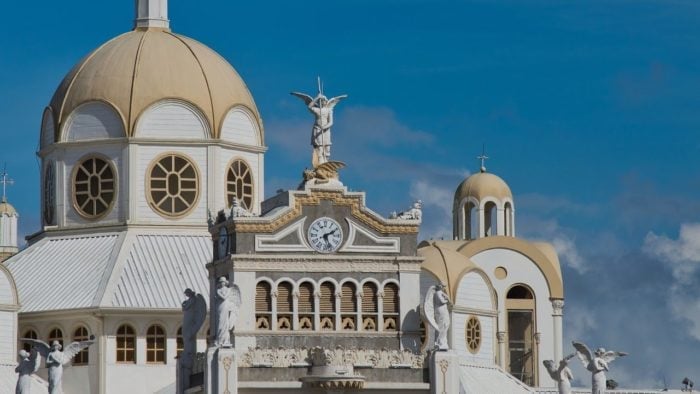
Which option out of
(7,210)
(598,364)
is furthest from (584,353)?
(7,210)

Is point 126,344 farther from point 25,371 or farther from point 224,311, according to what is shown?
point 25,371

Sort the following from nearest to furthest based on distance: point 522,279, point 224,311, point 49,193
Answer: point 224,311, point 49,193, point 522,279

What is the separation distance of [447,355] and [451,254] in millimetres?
20199

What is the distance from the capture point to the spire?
483 feet

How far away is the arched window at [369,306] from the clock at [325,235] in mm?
2351

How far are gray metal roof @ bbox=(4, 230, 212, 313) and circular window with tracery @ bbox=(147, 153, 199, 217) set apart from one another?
5.34 feet

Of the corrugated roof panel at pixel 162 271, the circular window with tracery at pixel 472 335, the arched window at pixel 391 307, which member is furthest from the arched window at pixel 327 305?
the circular window with tracery at pixel 472 335

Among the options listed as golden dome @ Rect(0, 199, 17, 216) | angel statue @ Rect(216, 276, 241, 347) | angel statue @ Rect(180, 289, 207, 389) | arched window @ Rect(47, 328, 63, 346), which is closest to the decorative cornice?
angel statue @ Rect(180, 289, 207, 389)

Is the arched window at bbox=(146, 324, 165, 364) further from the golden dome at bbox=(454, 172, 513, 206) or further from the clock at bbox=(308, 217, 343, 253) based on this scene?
the golden dome at bbox=(454, 172, 513, 206)

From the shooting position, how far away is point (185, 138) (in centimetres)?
14350

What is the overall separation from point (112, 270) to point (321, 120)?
13642 mm

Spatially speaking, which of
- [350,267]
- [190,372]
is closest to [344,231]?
[350,267]

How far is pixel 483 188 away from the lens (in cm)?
16262

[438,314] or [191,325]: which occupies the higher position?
[438,314]
